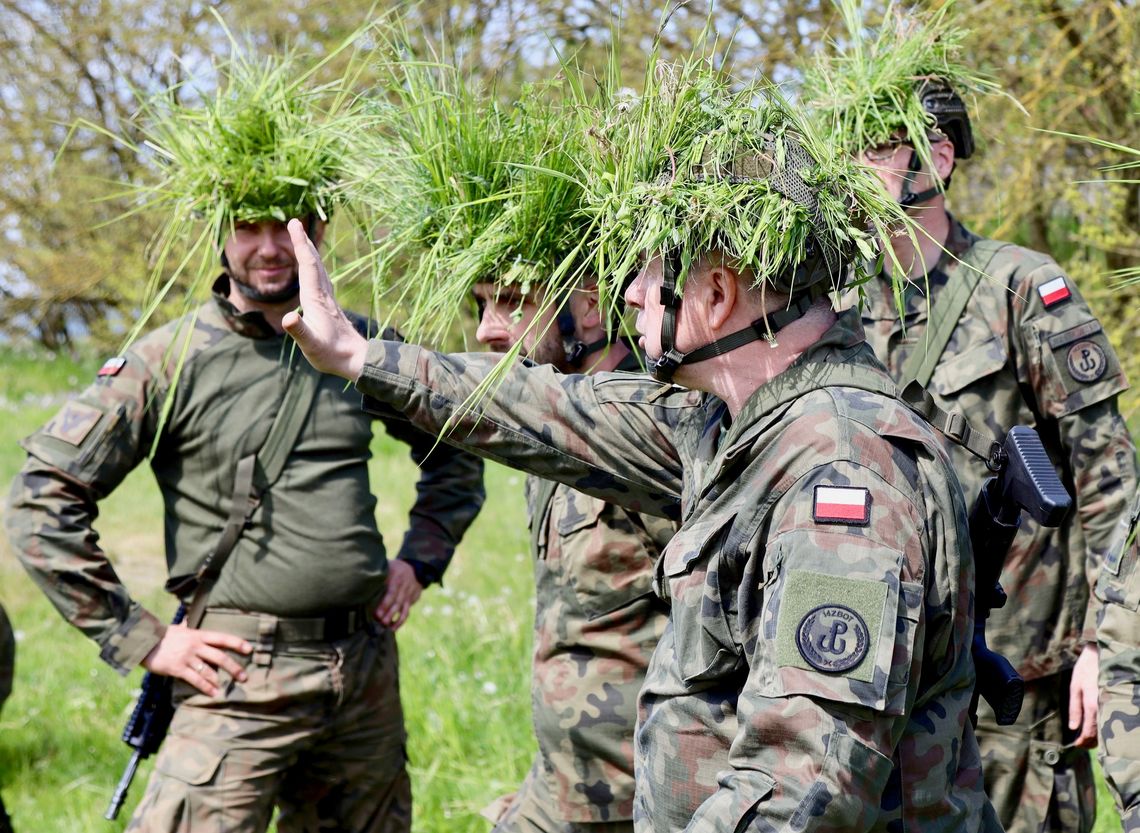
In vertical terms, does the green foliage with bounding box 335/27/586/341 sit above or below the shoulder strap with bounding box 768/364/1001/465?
above

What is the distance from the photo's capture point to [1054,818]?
3.26 metres

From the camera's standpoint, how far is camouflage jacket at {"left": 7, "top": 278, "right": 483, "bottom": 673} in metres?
3.58

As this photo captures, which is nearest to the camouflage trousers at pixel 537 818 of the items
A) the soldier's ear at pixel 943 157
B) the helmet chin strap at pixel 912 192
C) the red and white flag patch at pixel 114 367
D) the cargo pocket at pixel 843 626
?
the cargo pocket at pixel 843 626

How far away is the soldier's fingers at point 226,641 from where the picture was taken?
356cm

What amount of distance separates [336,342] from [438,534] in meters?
1.92

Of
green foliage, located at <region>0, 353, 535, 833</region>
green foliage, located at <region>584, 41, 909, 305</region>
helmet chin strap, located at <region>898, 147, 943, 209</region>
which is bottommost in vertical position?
green foliage, located at <region>0, 353, 535, 833</region>

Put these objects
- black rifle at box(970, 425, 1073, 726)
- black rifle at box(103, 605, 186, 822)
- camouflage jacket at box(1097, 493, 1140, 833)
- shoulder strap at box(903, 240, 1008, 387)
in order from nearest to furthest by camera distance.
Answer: black rifle at box(970, 425, 1073, 726)
camouflage jacket at box(1097, 493, 1140, 833)
shoulder strap at box(903, 240, 1008, 387)
black rifle at box(103, 605, 186, 822)

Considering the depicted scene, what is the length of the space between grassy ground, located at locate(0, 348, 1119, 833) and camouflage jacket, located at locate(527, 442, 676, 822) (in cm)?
174

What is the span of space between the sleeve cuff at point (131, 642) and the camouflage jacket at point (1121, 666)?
2.45 m

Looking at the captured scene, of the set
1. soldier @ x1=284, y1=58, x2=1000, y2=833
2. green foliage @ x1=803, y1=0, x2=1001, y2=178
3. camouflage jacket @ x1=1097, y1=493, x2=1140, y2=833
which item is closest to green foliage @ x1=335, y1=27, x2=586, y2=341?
soldier @ x1=284, y1=58, x2=1000, y2=833

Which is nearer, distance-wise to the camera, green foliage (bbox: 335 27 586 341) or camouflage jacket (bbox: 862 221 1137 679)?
green foliage (bbox: 335 27 586 341)

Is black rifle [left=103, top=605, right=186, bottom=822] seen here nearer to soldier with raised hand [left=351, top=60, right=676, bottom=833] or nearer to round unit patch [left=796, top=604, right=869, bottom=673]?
soldier with raised hand [left=351, top=60, right=676, bottom=833]

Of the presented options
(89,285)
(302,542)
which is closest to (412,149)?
(302,542)

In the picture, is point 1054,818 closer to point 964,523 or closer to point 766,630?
point 964,523
